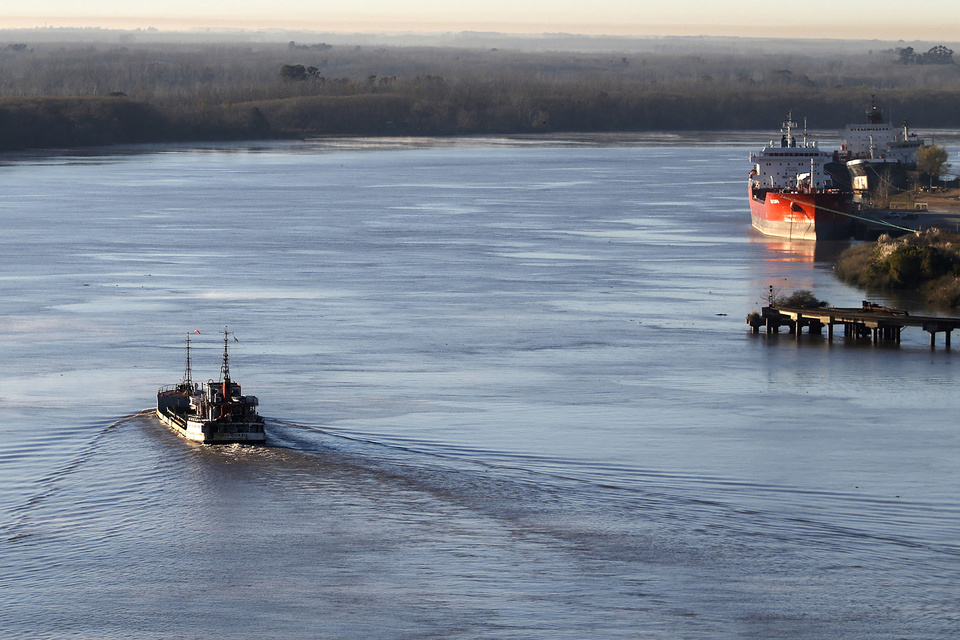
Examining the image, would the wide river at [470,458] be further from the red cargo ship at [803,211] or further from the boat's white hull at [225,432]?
the red cargo ship at [803,211]

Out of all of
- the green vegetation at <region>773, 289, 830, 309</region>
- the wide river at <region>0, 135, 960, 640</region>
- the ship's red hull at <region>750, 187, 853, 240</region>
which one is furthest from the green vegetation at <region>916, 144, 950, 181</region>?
the green vegetation at <region>773, 289, 830, 309</region>

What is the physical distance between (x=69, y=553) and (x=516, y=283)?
26.2m

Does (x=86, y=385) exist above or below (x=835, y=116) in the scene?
below

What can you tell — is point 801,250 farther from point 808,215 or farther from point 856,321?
point 856,321

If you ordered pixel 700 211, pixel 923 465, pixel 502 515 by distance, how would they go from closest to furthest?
pixel 502 515 → pixel 923 465 → pixel 700 211

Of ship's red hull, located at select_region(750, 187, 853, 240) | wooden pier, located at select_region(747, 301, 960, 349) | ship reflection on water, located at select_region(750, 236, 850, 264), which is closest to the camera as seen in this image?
wooden pier, located at select_region(747, 301, 960, 349)

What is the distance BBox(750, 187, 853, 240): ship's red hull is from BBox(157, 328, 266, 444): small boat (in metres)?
38.9

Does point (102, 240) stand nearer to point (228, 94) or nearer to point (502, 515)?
point (502, 515)

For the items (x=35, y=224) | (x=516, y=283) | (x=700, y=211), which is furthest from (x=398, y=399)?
(x=700, y=211)

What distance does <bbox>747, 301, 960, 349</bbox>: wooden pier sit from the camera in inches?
1372

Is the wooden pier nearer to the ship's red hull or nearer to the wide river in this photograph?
the wide river

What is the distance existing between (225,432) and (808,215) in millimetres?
40498

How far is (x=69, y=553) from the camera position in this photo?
19.6m

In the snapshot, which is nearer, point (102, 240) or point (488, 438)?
point (488, 438)
